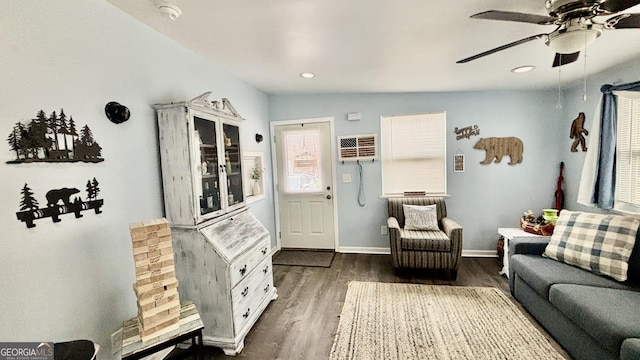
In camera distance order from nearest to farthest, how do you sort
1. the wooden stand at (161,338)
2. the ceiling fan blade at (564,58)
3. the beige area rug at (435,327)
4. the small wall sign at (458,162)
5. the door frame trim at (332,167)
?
the wooden stand at (161,338) < the ceiling fan blade at (564,58) < the beige area rug at (435,327) < the small wall sign at (458,162) < the door frame trim at (332,167)

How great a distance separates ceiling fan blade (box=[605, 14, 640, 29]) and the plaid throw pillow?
1.53 m

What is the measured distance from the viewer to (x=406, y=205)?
11.5 feet

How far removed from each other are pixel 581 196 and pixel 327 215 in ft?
10.1

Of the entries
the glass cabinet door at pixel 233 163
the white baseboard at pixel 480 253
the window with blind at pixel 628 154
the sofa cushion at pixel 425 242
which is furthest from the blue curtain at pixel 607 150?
the glass cabinet door at pixel 233 163

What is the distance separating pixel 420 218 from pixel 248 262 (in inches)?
87.9

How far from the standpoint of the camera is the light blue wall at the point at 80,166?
1.17 m

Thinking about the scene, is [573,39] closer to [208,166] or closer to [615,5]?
[615,5]

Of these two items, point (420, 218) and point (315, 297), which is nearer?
point (315, 297)

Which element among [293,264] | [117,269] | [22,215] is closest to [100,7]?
[22,215]

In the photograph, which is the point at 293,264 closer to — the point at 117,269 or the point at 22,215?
the point at 117,269

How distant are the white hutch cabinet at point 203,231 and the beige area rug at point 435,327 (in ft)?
2.77

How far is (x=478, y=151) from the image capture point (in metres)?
3.58

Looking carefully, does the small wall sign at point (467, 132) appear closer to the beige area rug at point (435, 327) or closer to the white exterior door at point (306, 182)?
the white exterior door at point (306, 182)

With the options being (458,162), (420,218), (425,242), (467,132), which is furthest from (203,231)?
(467,132)
